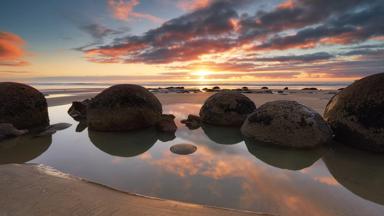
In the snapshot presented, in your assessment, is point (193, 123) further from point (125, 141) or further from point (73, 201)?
point (73, 201)

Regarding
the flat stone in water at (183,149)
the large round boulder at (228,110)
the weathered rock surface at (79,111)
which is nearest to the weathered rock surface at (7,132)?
the weathered rock surface at (79,111)

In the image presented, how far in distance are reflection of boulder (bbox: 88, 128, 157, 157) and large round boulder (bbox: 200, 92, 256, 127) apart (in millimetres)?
1877

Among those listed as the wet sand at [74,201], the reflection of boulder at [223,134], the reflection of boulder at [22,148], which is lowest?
the reflection of boulder at [22,148]

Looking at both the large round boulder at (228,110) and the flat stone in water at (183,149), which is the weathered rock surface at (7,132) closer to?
the flat stone in water at (183,149)

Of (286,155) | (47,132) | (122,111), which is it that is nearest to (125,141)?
(122,111)

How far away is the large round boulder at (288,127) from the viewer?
502 cm

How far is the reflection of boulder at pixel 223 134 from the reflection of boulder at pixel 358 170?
1952 mm

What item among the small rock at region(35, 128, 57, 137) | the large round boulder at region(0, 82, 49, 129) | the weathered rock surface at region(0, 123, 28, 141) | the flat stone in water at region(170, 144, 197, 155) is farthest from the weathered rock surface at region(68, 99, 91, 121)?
the flat stone in water at region(170, 144, 197, 155)

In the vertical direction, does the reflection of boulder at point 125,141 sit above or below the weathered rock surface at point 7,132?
below

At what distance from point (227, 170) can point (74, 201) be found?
2174 millimetres

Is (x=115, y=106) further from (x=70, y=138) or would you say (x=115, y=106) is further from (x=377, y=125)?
(x=377, y=125)

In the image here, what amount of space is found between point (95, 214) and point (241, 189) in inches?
68.9

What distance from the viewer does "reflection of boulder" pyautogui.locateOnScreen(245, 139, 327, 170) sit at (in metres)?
4.20

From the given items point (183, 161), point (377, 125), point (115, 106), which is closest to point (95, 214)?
point (183, 161)
